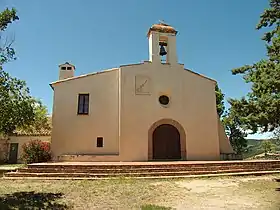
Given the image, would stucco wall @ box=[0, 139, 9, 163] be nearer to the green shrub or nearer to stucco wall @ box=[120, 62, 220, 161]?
the green shrub

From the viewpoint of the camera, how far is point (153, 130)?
16.0 metres

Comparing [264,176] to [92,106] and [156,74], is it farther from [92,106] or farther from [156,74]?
[92,106]

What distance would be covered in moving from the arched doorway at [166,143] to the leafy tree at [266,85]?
21.1 ft

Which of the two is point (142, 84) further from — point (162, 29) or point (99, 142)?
point (99, 142)

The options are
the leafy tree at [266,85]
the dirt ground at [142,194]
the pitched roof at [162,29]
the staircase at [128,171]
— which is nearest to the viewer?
the dirt ground at [142,194]

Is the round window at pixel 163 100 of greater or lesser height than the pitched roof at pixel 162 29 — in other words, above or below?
below

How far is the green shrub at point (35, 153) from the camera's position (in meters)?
14.6

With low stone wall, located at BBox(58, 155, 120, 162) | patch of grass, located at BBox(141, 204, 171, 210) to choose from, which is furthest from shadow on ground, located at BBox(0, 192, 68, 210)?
low stone wall, located at BBox(58, 155, 120, 162)

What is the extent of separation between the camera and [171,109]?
54.2 feet

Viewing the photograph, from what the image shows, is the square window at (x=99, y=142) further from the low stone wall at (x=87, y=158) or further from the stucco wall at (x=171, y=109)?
the stucco wall at (x=171, y=109)

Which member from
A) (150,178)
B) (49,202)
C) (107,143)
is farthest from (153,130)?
(49,202)

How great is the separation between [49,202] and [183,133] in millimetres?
11219

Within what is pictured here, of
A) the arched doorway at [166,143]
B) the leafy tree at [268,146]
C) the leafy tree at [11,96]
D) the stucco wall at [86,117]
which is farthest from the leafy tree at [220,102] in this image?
the leafy tree at [11,96]

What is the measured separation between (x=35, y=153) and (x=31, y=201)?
8775 millimetres
